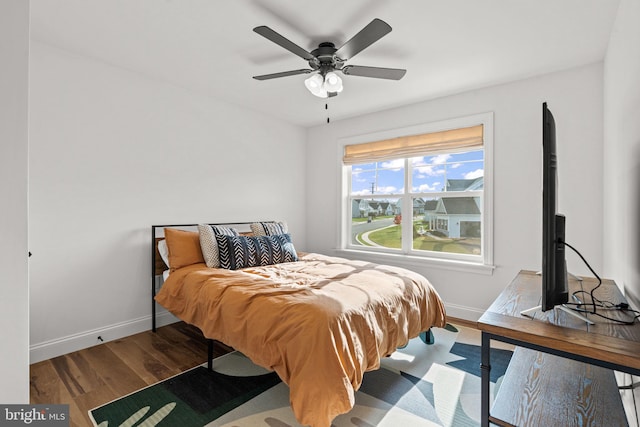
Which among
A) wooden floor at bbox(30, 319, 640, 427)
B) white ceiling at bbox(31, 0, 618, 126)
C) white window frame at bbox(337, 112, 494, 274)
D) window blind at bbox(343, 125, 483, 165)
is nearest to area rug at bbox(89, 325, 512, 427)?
wooden floor at bbox(30, 319, 640, 427)

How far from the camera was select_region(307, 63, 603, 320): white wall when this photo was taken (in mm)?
2637

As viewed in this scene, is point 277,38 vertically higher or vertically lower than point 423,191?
higher

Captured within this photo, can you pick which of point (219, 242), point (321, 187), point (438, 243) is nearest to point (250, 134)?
point (321, 187)

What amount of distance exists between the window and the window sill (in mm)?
101

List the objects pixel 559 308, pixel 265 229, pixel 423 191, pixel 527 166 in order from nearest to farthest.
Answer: pixel 559 308 < pixel 527 166 < pixel 265 229 < pixel 423 191

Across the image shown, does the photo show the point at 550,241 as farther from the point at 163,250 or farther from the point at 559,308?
the point at 163,250

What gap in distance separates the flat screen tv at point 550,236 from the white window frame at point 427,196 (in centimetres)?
201

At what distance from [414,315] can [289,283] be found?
956 millimetres

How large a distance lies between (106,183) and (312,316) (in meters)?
2.32

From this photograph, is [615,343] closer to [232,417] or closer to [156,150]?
[232,417]

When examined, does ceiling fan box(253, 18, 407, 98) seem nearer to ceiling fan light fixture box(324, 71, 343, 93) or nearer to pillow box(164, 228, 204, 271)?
ceiling fan light fixture box(324, 71, 343, 93)

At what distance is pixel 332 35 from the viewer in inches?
86.9

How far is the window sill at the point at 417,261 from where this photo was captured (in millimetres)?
3215

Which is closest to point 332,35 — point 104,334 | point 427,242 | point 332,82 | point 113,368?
point 332,82
